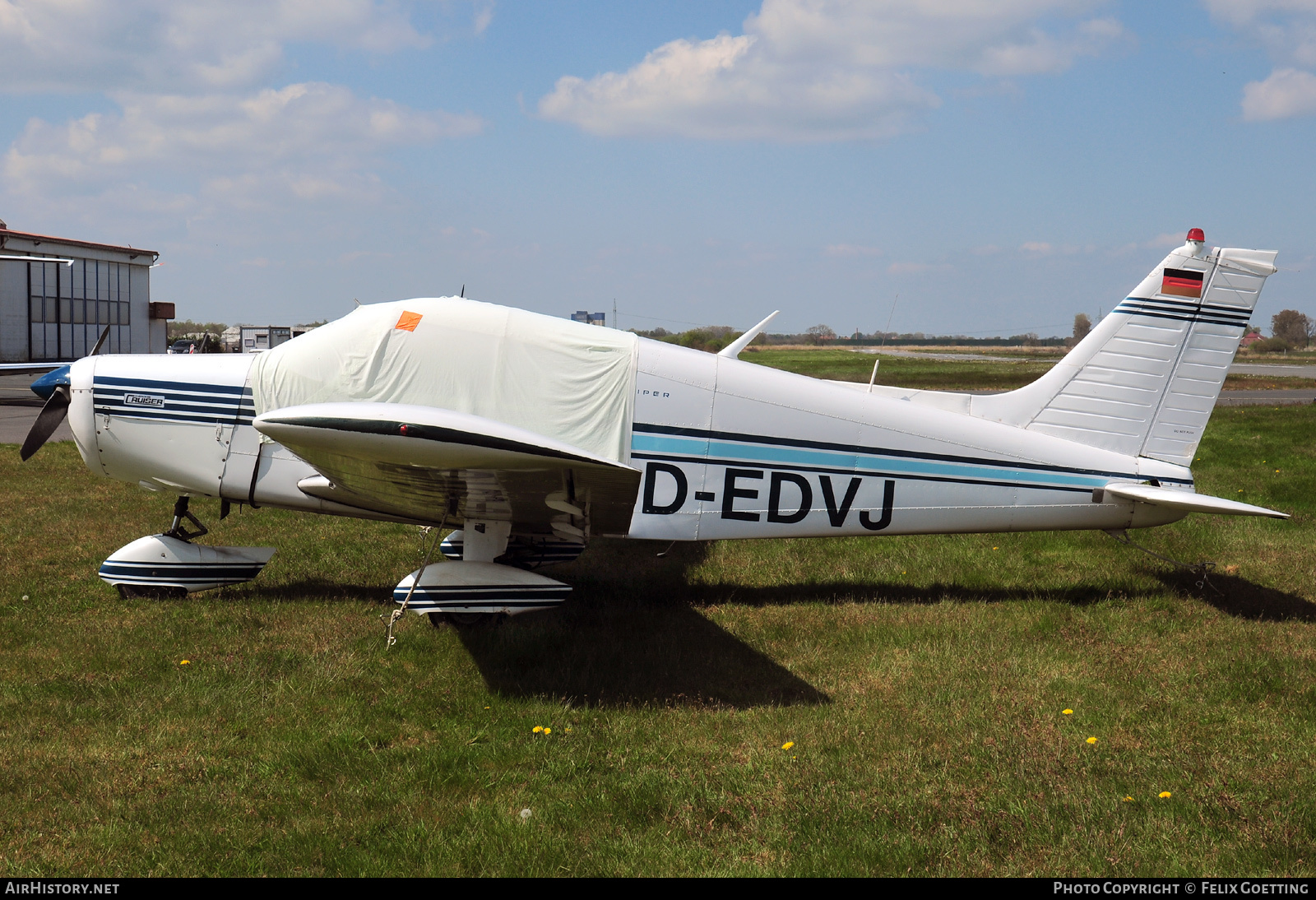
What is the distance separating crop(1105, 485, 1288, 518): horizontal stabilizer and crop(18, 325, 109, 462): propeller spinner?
787 cm

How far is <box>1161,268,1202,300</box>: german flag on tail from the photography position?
6949 mm

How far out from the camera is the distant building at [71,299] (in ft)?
117

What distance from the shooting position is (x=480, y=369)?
589 centimetres

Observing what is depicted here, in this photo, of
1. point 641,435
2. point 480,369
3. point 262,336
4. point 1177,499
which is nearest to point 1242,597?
point 1177,499

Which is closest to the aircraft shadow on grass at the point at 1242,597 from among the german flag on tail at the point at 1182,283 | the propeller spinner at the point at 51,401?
the german flag on tail at the point at 1182,283

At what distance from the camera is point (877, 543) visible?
9.27m

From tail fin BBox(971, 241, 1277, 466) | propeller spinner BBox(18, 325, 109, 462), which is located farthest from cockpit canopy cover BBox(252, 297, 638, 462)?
tail fin BBox(971, 241, 1277, 466)

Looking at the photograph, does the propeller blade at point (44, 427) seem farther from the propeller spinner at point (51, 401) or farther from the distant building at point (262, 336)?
the distant building at point (262, 336)

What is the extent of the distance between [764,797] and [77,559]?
6.71m

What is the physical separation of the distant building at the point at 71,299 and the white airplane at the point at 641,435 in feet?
112

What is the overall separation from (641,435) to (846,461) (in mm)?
1567

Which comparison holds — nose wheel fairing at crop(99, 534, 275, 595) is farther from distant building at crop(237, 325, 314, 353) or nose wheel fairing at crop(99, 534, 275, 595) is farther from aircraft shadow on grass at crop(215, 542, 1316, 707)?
distant building at crop(237, 325, 314, 353)
